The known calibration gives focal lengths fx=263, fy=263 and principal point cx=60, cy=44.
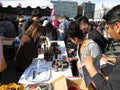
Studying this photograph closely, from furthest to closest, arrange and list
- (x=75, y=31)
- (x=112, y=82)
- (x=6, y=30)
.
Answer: (x=6, y=30) < (x=75, y=31) < (x=112, y=82)

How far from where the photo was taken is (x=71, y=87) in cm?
246

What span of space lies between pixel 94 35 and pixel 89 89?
2633 mm

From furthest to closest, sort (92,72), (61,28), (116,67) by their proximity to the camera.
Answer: (61,28) → (92,72) → (116,67)

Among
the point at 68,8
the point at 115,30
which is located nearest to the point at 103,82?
the point at 115,30

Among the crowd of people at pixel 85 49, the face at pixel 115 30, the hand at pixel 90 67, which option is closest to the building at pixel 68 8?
the crowd of people at pixel 85 49

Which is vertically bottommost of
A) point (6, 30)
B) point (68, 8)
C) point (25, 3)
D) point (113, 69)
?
point (68, 8)

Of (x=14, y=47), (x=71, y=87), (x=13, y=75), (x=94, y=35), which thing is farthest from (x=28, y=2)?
(x=71, y=87)

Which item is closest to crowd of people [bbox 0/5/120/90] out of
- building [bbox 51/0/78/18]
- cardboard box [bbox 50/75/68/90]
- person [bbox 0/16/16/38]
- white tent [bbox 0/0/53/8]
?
cardboard box [bbox 50/75/68/90]

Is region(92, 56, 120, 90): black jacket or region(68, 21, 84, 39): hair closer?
region(92, 56, 120, 90): black jacket

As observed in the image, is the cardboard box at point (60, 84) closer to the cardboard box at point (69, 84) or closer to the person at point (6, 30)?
the cardboard box at point (69, 84)

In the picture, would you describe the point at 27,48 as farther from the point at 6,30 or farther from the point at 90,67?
the point at 6,30

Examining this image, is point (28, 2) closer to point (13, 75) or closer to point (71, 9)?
point (13, 75)

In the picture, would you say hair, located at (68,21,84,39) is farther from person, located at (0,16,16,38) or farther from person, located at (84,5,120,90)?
person, located at (0,16,16,38)

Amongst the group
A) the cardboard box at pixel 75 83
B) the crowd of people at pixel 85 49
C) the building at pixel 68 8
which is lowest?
the building at pixel 68 8
